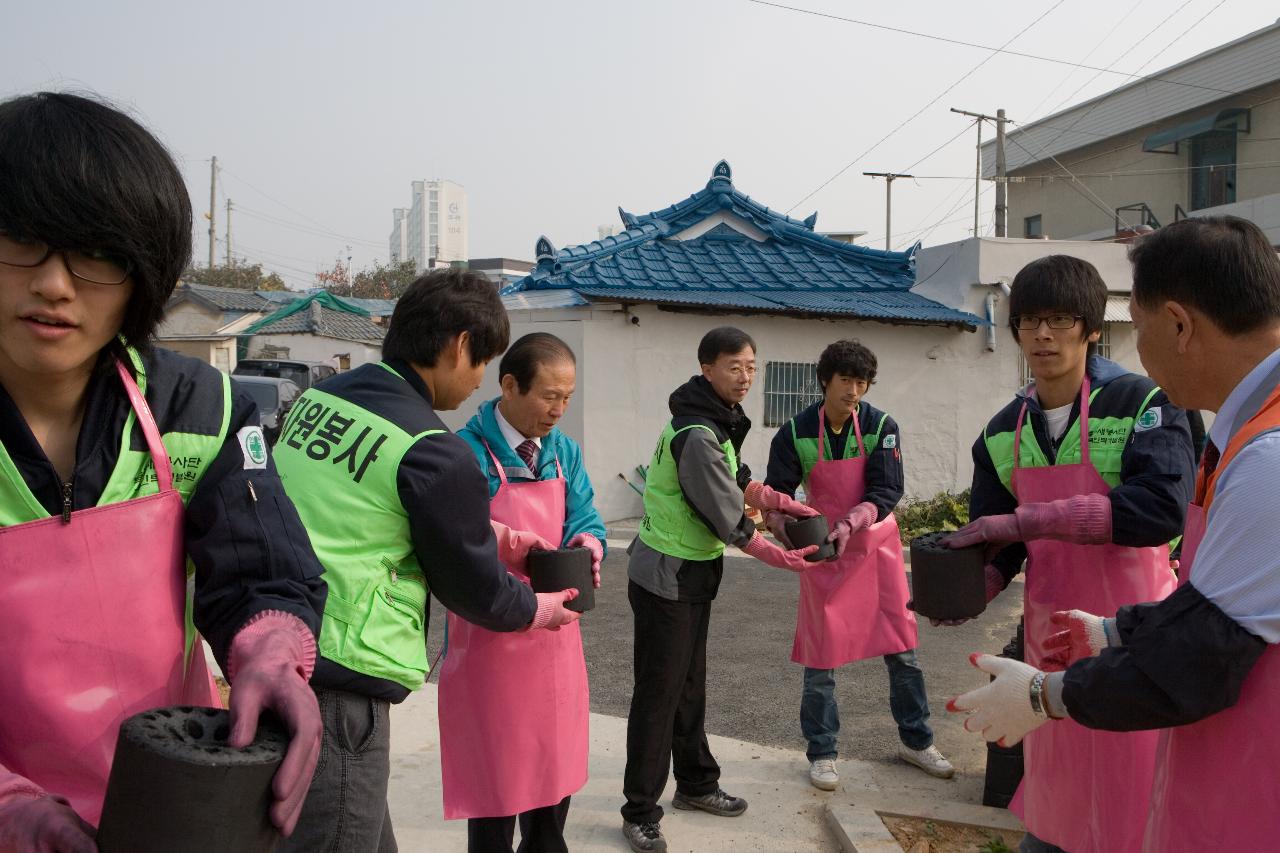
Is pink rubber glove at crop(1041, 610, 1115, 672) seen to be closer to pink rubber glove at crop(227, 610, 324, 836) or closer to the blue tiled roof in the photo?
pink rubber glove at crop(227, 610, 324, 836)

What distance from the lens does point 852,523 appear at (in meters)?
4.48

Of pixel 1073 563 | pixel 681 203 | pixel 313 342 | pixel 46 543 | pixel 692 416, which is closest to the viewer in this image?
pixel 46 543

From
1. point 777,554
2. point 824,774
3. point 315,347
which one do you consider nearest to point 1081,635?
point 777,554

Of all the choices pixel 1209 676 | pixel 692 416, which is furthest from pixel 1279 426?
pixel 692 416

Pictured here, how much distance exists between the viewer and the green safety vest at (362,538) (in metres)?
2.20

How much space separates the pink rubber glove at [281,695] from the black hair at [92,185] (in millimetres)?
505

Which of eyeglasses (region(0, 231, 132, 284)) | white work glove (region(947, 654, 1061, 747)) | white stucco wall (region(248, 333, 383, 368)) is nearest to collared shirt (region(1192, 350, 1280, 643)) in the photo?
white work glove (region(947, 654, 1061, 747))

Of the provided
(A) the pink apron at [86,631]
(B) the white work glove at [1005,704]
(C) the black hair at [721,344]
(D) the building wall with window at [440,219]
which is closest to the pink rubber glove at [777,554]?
(C) the black hair at [721,344]

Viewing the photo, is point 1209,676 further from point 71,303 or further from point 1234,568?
point 71,303

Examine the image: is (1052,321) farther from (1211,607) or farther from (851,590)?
(851,590)

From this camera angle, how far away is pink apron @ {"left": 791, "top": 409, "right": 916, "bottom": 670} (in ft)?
14.7

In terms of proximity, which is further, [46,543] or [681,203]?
[681,203]

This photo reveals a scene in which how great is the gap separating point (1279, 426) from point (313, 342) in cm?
2825

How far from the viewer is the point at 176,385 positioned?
1.55 meters
